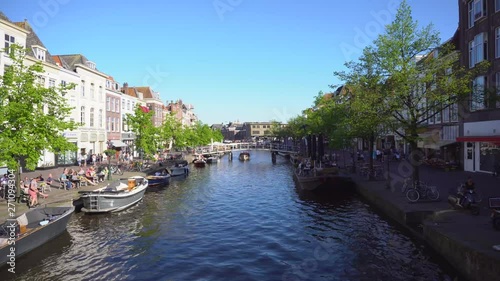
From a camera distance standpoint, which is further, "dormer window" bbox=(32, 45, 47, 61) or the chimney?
the chimney

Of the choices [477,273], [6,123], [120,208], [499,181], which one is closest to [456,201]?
[477,273]

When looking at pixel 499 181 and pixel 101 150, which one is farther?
pixel 101 150

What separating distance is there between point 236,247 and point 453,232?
9.01m

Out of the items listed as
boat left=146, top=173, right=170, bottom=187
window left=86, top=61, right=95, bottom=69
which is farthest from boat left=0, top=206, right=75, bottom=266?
window left=86, top=61, right=95, bottom=69

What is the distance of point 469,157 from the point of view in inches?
1286

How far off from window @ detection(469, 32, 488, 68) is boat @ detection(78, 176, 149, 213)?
99.1 ft

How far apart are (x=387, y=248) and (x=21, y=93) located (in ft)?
68.8

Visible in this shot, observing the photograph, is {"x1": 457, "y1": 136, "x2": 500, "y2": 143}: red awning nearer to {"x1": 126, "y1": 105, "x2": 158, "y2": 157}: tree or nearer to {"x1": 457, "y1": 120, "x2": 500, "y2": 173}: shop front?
{"x1": 457, "y1": 120, "x2": 500, "y2": 173}: shop front

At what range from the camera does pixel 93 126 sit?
167 ft

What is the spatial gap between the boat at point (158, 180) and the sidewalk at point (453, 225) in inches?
834

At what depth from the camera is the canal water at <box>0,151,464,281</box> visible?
13.1 metres

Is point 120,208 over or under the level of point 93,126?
under

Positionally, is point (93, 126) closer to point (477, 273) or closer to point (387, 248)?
point (387, 248)

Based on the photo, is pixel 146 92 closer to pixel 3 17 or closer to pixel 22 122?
pixel 3 17
